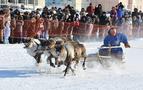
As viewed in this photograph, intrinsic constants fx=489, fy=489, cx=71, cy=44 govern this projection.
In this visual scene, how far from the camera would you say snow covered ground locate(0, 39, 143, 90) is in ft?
30.3

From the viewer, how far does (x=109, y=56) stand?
1202 cm

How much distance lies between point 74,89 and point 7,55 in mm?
5267

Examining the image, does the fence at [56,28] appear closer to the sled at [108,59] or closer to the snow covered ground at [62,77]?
the snow covered ground at [62,77]

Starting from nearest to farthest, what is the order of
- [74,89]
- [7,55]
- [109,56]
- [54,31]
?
[74,89], [109,56], [7,55], [54,31]

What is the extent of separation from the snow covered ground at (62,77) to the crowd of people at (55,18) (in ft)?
10.6

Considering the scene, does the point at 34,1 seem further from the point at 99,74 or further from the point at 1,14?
the point at 99,74

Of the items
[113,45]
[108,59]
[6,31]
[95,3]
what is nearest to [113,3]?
[95,3]

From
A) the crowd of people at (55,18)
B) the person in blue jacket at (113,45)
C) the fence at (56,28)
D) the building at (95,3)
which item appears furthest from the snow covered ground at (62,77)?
the building at (95,3)

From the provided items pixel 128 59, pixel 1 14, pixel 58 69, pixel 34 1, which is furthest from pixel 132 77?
pixel 34 1

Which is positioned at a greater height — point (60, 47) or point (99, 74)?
point (60, 47)

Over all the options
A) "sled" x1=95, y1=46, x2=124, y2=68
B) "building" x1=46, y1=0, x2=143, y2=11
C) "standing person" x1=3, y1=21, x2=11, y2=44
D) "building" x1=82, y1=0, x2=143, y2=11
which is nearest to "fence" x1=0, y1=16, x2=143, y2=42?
"standing person" x1=3, y1=21, x2=11, y2=44

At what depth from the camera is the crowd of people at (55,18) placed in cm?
1692

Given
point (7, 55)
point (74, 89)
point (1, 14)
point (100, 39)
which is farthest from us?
point (100, 39)

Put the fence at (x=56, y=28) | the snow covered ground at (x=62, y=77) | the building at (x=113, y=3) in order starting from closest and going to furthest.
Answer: the snow covered ground at (x=62, y=77)
the fence at (x=56, y=28)
the building at (x=113, y=3)
